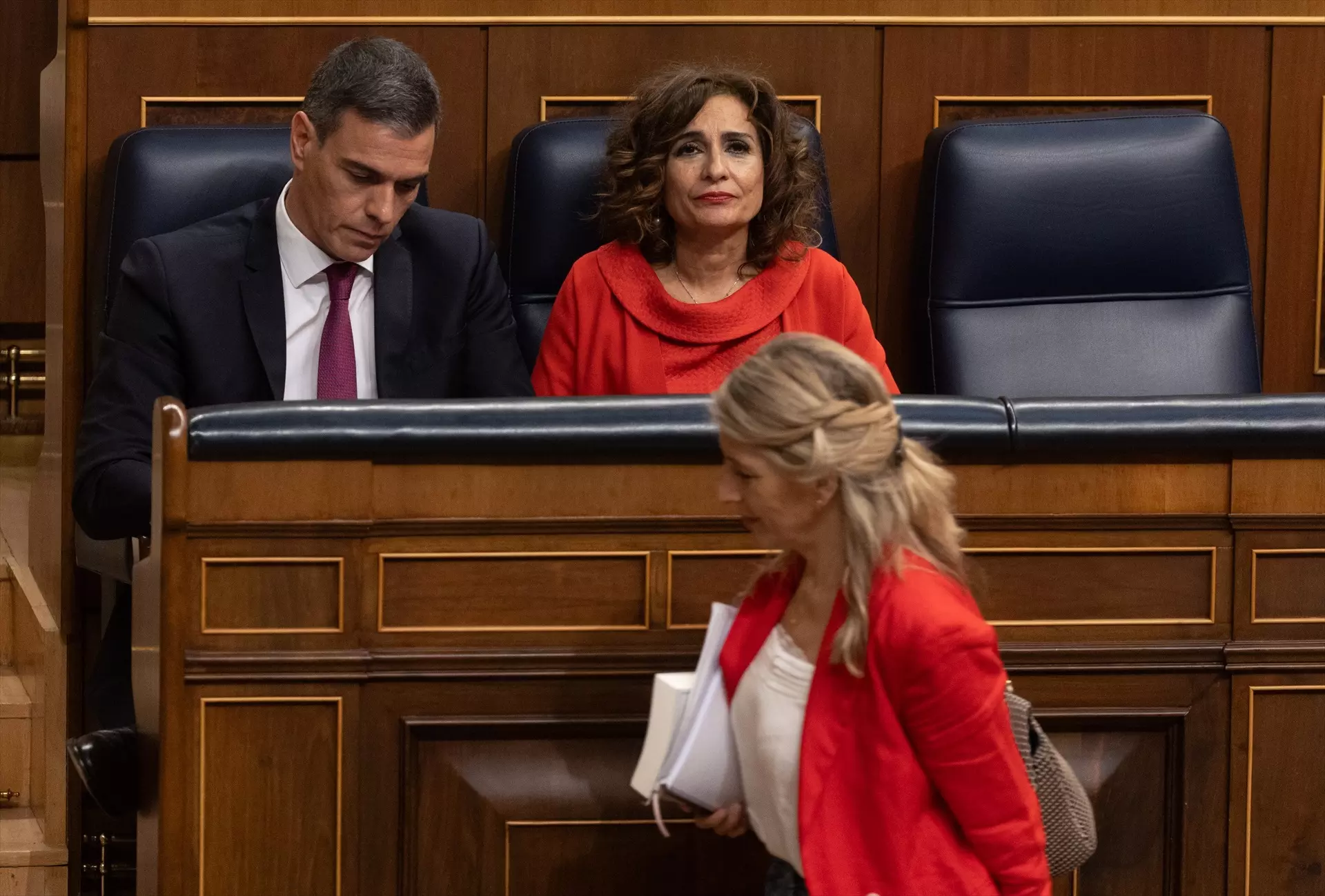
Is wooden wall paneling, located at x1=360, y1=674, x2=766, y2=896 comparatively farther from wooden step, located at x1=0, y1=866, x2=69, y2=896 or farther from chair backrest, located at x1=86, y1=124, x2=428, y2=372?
wooden step, located at x1=0, y1=866, x2=69, y2=896

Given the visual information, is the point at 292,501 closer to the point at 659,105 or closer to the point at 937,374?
the point at 659,105

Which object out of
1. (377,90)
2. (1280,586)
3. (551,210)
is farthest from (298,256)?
(1280,586)

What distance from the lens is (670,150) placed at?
184 cm

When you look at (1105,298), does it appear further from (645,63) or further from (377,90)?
(377,90)

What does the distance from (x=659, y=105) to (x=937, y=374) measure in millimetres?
461

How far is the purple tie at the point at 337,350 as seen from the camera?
164cm

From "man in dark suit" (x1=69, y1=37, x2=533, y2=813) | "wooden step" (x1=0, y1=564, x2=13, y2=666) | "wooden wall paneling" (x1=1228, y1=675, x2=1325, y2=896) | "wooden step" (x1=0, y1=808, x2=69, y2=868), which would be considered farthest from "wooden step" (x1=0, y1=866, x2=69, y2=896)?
"wooden wall paneling" (x1=1228, y1=675, x2=1325, y2=896)

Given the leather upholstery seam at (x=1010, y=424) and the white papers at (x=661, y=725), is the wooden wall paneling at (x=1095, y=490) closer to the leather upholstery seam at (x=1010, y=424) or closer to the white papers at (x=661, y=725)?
the leather upholstery seam at (x=1010, y=424)

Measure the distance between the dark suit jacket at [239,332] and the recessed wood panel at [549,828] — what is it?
0.42 meters

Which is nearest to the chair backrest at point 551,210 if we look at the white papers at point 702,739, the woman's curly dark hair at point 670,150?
the woman's curly dark hair at point 670,150

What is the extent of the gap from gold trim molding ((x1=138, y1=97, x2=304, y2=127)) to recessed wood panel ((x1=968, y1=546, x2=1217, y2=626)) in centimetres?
114

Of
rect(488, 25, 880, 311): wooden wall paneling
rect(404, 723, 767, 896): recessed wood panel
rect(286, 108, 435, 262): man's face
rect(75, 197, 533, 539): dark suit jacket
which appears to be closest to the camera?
rect(404, 723, 767, 896): recessed wood panel

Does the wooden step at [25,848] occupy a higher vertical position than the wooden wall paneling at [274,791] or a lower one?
lower

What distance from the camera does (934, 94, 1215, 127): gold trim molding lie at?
2.07 metres
